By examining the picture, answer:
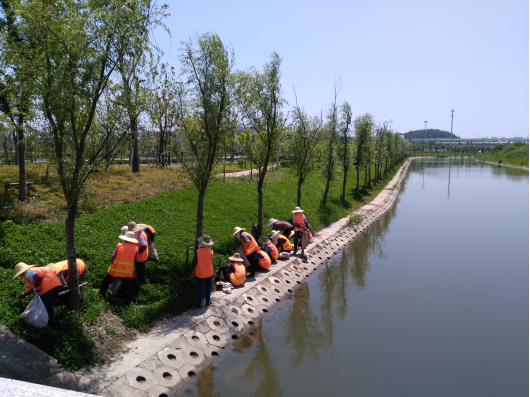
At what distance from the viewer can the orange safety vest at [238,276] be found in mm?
11117

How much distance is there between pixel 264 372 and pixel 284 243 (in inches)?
271

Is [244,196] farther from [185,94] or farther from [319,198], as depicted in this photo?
[185,94]

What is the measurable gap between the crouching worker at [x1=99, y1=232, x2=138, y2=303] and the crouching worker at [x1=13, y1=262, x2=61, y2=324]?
4.53ft

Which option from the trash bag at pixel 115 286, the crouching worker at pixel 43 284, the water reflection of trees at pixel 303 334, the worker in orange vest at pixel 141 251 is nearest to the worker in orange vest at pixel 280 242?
the water reflection of trees at pixel 303 334

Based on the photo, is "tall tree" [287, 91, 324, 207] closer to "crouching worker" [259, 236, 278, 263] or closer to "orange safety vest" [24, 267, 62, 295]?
"crouching worker" [259, 236, 278, 263]

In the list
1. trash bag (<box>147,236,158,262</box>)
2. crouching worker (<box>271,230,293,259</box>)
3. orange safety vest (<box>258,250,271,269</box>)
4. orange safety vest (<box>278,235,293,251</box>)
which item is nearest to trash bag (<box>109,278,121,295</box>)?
trash bag (<box>147,236,158,262</box>)

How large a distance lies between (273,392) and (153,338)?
2.69 meters

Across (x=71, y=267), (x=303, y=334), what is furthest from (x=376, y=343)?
(x=71, y=267)

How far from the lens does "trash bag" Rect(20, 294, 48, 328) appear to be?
6703 mm

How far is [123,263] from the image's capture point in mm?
8398

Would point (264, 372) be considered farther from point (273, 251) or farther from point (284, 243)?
point (284, 243)

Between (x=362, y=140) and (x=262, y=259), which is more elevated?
(x=362, y=140)

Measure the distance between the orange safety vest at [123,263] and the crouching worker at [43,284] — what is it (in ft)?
4.48

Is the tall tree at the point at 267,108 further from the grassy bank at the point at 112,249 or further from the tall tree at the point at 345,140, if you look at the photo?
the tall tree at the point at 345,140
